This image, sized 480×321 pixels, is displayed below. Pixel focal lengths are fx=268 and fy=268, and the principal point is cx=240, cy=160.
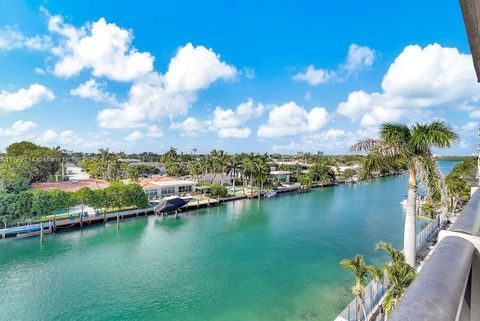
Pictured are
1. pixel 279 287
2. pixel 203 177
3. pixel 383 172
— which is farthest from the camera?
pixel 203 177

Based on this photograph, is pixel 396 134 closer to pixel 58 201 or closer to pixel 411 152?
pixel 411 152

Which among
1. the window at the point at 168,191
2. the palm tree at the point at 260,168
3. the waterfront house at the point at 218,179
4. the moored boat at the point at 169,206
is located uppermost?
the palm tree at the point at 260,168

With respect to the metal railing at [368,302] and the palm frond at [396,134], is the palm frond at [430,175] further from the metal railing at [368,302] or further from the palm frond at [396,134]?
the metal railing at [368,302]

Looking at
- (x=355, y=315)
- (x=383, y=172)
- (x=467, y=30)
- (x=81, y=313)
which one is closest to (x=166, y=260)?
(x=81, y=313)

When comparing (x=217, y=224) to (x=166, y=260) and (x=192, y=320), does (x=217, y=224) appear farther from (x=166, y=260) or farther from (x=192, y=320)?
(x=192, y=320)

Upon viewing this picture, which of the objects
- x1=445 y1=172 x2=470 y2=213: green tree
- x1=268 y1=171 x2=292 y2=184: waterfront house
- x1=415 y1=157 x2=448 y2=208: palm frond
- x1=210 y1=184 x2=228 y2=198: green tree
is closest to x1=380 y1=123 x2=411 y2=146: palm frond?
x1=415 y1=157 x2=448 y2=208: palm frond

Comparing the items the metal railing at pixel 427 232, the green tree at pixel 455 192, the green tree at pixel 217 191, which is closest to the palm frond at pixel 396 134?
the metal railing at pixel 427 232
